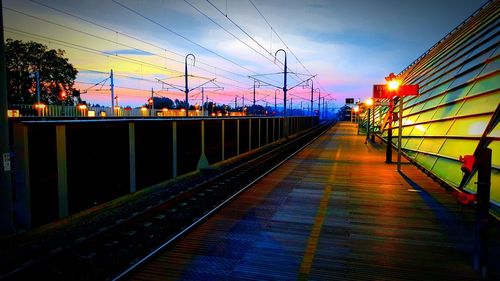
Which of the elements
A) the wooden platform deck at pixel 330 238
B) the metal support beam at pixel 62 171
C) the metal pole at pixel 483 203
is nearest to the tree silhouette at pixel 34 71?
the metal support beam at pixel 62 171

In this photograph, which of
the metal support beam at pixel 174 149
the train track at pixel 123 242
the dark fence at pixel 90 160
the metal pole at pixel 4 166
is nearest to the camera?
the train track at pixel 123 242

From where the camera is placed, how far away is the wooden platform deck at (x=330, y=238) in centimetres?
523

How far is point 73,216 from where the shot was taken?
8508 millimetres

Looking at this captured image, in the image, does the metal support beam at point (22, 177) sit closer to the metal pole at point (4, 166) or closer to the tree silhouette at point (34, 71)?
the metal pole at point (4, 166)

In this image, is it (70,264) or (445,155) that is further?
(445,155)

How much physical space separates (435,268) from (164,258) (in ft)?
14.2

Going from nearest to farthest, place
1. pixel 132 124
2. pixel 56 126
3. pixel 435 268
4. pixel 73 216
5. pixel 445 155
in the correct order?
pixel 435 268 → pixel 56 126 → pixel 73 216 → pixel 132 124 → pixel 445 155

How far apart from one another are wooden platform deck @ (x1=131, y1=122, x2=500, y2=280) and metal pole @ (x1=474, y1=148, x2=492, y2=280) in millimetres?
423

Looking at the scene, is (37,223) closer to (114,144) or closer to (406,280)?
(114,144)

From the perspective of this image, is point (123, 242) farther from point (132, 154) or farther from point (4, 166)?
point (132, 154)

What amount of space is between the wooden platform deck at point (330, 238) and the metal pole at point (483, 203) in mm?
423

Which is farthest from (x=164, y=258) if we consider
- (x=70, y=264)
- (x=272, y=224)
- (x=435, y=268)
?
(x=435, y=268)

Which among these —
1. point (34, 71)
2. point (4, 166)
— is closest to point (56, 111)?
point (4, 166)

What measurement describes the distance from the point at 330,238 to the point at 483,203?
272cm
